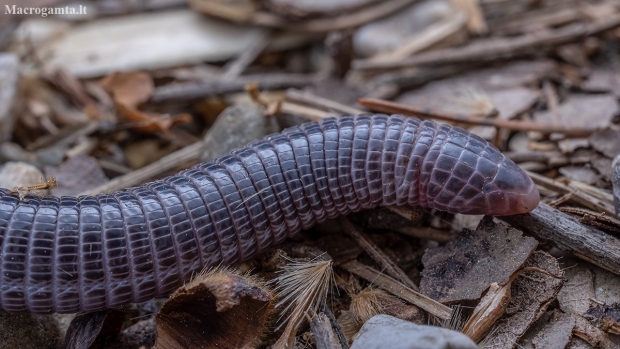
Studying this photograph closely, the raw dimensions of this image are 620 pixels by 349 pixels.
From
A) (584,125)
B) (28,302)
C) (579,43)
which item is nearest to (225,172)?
(28,302)

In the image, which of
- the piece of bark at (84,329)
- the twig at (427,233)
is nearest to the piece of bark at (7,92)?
the piece of bark at (84,329)

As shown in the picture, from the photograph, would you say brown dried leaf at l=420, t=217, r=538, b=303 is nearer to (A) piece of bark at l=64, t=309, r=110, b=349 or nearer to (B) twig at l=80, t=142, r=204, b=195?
(A) piece of bark at l=64, t=309, r=110, b=349

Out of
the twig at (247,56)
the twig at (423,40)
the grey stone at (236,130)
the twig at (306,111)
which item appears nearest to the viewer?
the grey stone at (236,130)

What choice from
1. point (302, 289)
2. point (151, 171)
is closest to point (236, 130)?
point (151, 171)

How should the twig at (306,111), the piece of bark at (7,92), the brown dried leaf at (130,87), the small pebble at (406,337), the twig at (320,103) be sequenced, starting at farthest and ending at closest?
the brown dried leaf at (130,87) < the piece of bark at (7,92) < the twig at (320,103) < the twig at (306,111) < the small pebble at (406,337)

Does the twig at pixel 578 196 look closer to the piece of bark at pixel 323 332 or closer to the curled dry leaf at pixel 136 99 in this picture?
the piece of bark at pixel 323 332

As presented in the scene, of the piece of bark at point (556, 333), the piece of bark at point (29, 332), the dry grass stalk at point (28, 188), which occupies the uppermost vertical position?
the dry grass stalk at point (28, 188)
